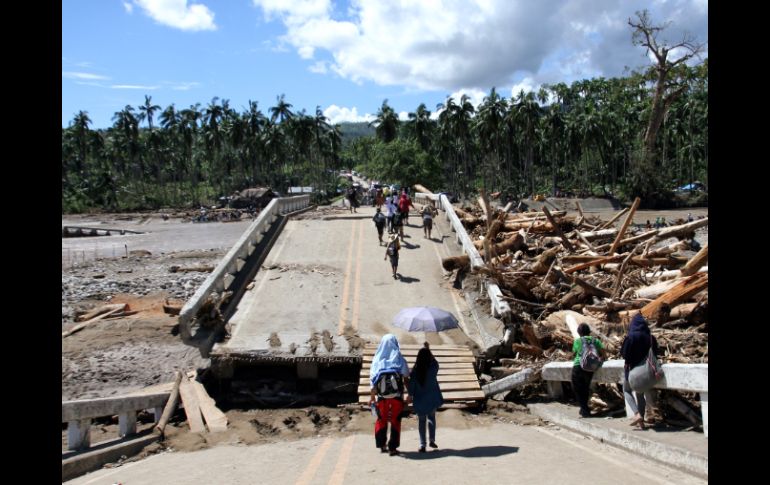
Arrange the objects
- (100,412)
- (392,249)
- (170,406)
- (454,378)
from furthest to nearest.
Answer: (392,249), (454,378), (170,406), (100,412)

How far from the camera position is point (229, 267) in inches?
689

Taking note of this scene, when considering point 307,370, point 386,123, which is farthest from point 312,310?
point 386,123

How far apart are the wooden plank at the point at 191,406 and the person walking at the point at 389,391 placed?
3679 mm

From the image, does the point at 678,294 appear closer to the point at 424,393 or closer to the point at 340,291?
the point at 424,393

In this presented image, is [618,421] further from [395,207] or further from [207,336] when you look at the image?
[395,207]

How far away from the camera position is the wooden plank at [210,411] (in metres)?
10.9

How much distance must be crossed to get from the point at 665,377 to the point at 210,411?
7.64 meters

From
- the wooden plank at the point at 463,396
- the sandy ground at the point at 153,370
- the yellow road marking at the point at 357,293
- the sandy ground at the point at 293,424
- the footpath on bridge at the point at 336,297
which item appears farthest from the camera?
the yellow road marking at the point at 357,293

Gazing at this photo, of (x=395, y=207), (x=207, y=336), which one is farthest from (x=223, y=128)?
(x=207, y=336)

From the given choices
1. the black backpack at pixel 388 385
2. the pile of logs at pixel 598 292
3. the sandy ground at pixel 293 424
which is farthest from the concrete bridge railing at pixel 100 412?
the pile of logs at pixel 598 292

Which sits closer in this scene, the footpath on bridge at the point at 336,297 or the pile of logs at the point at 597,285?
the pile of logs at the point at 597,285

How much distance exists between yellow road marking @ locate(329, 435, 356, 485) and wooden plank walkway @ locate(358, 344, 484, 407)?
2.29 meters

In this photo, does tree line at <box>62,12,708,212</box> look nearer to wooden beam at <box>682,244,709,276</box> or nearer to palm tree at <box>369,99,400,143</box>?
palm tree at <box>369,99,400,143</box>

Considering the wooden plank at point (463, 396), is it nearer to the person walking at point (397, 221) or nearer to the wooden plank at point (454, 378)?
the wooden plank at point (454, 378)
